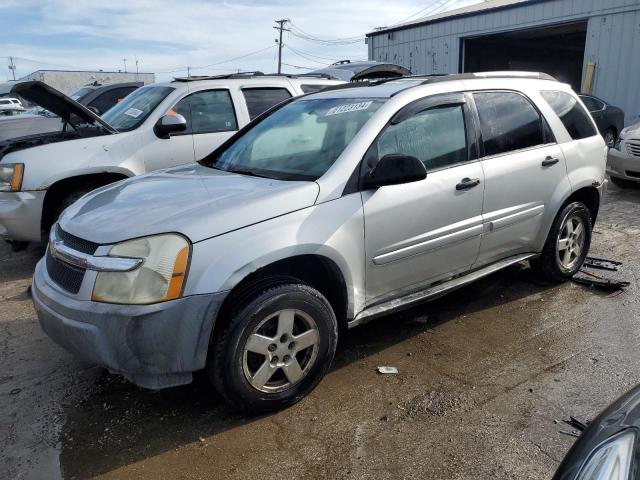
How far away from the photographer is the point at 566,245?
15.3ft

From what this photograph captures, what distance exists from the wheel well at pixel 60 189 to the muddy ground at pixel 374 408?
1.22m

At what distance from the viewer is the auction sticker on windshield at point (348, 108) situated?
358 centimetres

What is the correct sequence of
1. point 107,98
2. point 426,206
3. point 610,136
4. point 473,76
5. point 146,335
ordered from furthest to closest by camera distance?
point 610,136 → point 107,98 → point 473,76 → point 426,206 → point 146,335

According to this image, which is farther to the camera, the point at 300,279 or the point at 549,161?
the point at 549,161

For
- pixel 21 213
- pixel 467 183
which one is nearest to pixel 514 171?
pixel 467 183

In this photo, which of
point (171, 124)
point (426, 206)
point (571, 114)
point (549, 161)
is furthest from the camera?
point (171, 124)

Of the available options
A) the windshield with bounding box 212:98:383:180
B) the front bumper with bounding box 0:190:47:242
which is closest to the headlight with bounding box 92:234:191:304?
the windshield with bounding box 212:98:383:180

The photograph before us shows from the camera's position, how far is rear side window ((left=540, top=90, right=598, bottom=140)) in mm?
4531

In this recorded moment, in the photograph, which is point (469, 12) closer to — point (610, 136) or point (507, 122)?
point (610, 136)

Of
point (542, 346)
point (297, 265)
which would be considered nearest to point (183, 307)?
point (297, 265)

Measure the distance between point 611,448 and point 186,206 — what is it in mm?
2187

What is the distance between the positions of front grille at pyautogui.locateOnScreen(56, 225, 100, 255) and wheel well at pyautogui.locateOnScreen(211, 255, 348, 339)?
0.72 metres

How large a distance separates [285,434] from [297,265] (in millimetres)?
917

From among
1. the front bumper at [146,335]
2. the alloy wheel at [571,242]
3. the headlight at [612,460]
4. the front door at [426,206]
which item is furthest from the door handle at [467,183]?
the headlight at [612,460]
